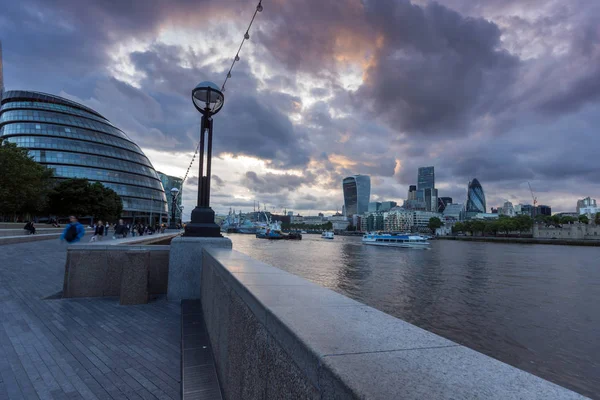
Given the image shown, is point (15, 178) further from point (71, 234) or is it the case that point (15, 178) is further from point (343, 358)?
point (343, 358)

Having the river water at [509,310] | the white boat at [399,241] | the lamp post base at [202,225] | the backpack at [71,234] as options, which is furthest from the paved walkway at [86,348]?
the white boat at [399,241]

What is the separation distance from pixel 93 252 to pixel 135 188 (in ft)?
252

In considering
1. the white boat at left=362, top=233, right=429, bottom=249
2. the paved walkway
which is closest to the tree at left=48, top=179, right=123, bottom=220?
the paved walkway

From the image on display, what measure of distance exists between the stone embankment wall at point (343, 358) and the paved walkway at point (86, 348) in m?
1.79

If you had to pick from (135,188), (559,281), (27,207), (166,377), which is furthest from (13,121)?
(559,281)

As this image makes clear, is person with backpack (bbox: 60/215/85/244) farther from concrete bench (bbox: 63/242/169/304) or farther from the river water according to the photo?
the river water

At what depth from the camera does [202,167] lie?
8.72 m

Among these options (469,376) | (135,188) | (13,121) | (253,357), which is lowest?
(253,357)

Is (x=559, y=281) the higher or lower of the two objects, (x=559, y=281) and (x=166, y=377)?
the lower

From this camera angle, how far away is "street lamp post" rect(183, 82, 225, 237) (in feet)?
25.9

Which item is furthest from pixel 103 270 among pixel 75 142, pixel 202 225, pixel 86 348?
pixel 75 142

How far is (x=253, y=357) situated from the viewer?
227 cm

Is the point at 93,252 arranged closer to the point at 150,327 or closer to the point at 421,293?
the point at 150,327

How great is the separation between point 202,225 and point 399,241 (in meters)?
73.1
